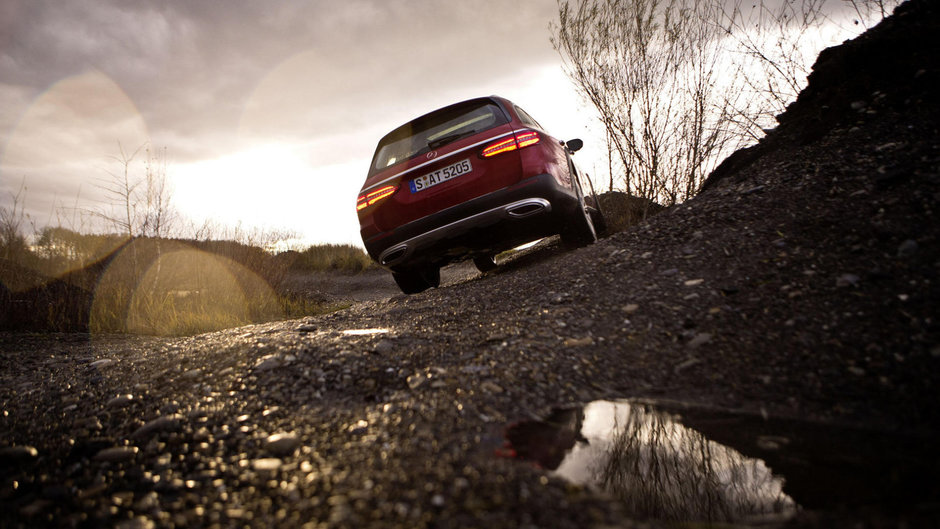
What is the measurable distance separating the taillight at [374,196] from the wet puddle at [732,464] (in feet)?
9.85

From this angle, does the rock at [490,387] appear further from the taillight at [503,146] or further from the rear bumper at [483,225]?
the taillight at [503,146]

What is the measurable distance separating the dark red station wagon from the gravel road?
86cm

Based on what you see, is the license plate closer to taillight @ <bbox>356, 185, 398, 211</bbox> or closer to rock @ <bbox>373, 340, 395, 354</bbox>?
taillight @ <bbox>356, 185, 398, 211</bbox>

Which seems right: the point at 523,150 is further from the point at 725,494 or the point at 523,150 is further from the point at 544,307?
the point at 725,494

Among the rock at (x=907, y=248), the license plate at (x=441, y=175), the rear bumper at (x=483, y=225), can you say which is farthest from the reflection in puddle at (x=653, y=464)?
the license plate at (x=441, y=175)

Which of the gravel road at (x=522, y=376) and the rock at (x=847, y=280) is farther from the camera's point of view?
the rock at (x=847, y=280)

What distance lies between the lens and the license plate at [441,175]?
12.8ft

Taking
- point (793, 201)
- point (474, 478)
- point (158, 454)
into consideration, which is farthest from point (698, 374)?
point (158, 454)

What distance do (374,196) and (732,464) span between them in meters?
3.62

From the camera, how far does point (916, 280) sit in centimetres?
187

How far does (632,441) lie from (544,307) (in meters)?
1.48

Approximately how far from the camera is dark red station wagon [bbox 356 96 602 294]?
3.86 m

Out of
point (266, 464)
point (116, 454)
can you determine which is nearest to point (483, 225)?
point (266, 464)

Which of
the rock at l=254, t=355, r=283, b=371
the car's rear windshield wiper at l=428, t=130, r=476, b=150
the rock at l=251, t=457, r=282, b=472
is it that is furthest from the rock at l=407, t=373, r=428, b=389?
the car's rear windshield wiper at l=428, t=130, r=476, b=150
